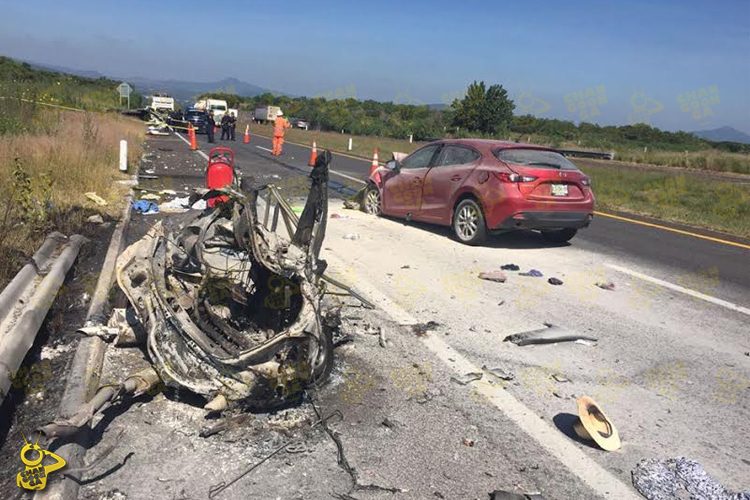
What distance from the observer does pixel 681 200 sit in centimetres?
1748

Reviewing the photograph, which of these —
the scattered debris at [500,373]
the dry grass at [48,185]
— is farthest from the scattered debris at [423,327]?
the dry grass at [48,185]

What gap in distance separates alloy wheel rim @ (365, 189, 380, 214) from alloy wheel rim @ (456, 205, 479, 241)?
240cm

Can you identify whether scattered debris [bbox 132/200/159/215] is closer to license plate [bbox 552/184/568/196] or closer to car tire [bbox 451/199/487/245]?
car tire [bbox 451/199/487/245]

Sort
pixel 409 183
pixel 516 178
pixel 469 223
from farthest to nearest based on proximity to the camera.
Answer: pixel 409 183 < pixel 469 223 < pixel 516 178

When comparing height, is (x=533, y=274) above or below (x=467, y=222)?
below

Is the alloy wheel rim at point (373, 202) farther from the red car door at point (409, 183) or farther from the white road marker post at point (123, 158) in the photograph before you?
the white road marker post at point (123, 158)

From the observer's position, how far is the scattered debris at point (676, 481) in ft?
10.8

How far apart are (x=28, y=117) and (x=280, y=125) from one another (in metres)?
11.2

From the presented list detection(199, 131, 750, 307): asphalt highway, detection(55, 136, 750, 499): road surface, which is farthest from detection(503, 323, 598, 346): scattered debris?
detection(199, 131, 750, 307): asphalt highway

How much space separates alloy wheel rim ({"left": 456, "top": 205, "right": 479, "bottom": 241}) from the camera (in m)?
9.21

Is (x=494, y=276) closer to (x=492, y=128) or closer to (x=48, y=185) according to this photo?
(x=48, y=185)

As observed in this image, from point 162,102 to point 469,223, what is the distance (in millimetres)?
48317

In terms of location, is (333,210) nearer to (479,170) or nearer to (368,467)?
(479,170)

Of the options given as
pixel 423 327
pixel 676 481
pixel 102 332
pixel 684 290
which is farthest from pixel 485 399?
pixel 684 290
